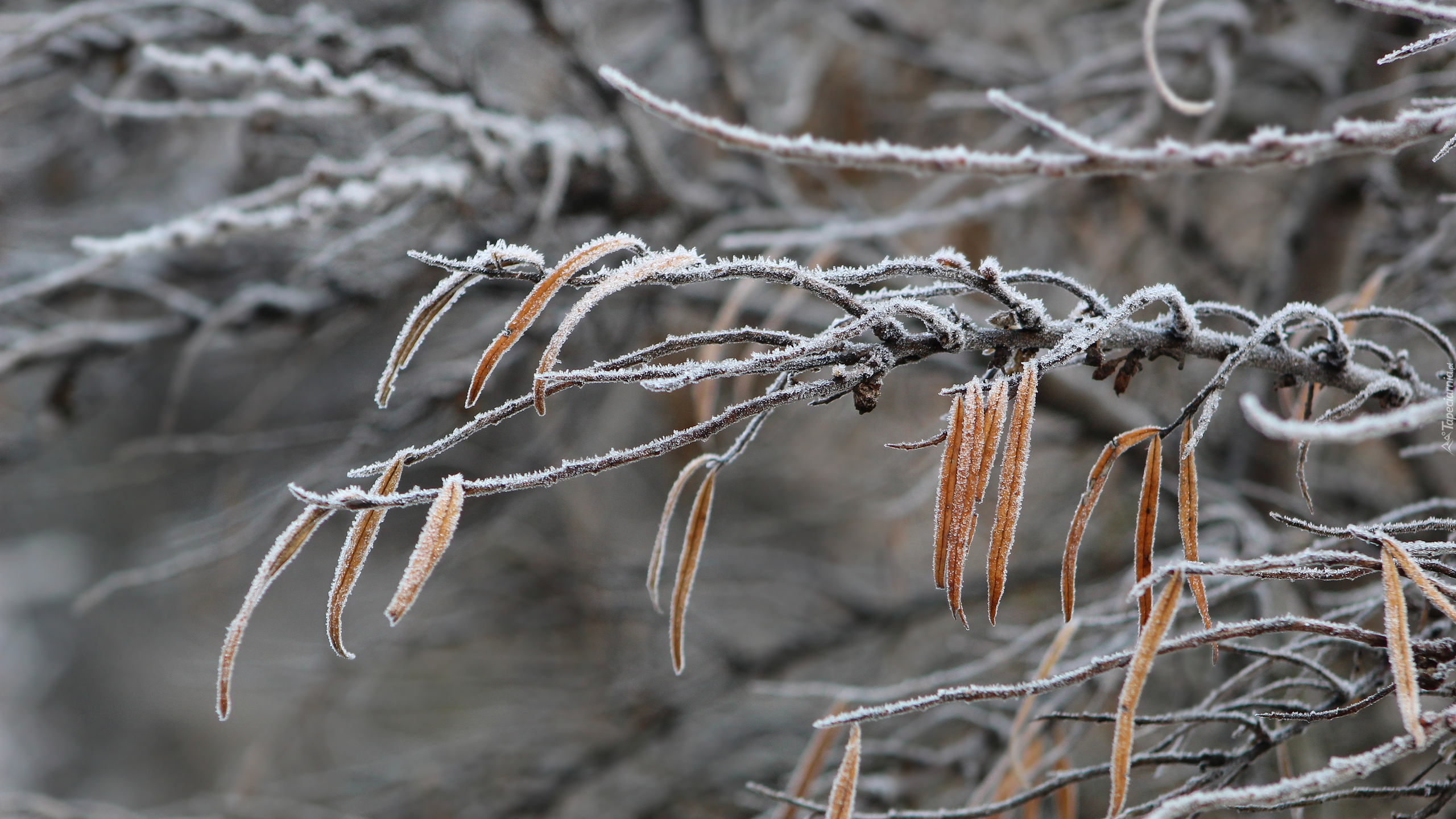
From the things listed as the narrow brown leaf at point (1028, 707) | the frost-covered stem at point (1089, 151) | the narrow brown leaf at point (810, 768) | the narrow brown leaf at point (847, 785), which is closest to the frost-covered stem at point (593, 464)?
the frost-covered stem at point (1089, 151)

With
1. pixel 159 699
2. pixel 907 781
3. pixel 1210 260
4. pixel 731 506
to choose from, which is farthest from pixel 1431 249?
pixel 159 699

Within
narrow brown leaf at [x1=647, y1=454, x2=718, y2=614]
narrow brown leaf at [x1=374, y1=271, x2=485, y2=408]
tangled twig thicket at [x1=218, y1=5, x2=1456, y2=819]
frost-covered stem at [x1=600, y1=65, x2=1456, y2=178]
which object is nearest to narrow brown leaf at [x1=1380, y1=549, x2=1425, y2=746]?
tangled twig thicket at [x1=218, y1=5, x2=1456, y2=819]

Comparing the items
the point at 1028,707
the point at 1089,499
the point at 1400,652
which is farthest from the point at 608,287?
the point at 1028,707

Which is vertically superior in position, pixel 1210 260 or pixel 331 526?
pixel 1210 260

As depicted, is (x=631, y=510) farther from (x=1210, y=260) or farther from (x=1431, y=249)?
(x=1431, y=249)

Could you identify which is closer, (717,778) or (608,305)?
(608,305)
